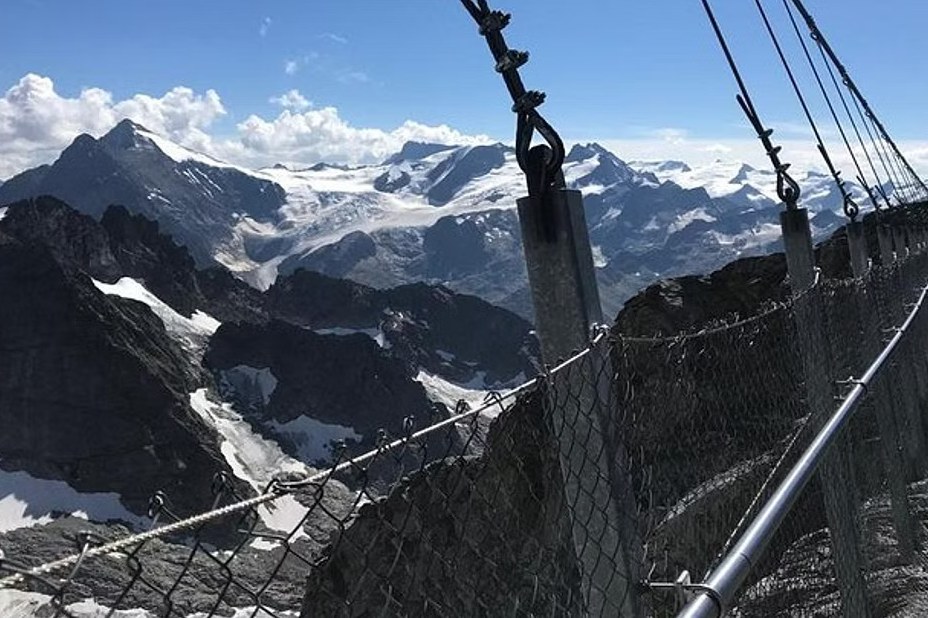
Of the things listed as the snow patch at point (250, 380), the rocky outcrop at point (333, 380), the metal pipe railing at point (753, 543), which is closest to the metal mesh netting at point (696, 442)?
the metal pipe railing at point (753, 543)

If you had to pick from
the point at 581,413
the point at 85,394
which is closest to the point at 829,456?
the point at 581,413

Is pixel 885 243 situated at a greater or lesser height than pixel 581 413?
greater

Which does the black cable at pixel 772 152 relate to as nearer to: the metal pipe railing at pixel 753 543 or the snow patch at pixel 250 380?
the metal pipe railing at pixel 753 543

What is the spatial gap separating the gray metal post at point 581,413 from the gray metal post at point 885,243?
8.70m

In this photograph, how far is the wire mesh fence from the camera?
2.48 m

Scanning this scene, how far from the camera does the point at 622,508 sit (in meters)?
3.23

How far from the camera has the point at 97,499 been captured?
14012 centimetres

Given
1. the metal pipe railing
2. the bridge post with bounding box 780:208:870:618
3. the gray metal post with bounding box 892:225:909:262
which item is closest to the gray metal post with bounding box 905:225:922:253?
the gray metal post with bounding box 892:225:909:262

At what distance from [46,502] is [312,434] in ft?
179

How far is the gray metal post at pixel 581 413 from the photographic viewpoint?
3189mm

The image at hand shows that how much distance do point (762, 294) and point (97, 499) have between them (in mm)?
129934

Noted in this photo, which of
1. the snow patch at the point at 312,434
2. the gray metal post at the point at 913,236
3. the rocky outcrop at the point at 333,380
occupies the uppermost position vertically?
the gray metal post at the point at 913,236

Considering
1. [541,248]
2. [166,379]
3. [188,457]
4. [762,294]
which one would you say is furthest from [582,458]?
[166,379]

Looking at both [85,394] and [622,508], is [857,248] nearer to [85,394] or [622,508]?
[622,508]
